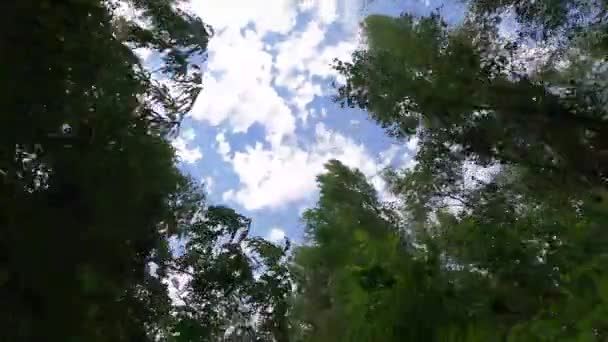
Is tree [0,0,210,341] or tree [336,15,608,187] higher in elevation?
tree [336,15,608,187]

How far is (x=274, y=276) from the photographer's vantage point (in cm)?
787

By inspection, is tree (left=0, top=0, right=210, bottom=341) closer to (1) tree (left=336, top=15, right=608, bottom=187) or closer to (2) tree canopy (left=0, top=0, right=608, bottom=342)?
(2) tree canopy (left=0, top=0, right=608, bottom=342)

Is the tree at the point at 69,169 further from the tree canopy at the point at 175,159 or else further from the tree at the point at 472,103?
the tree at the point at 472,103

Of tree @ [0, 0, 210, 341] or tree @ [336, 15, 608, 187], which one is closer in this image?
tree @ [0, 0, 210, 341]

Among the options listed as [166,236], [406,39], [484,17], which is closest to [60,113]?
[166,236]

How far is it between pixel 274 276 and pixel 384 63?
3.52 metres

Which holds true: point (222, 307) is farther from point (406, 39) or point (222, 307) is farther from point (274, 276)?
point (406, 39)

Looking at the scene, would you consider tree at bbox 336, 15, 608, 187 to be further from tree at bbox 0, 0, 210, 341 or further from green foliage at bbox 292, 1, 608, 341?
tree at bbox 0, 0, 210, 341

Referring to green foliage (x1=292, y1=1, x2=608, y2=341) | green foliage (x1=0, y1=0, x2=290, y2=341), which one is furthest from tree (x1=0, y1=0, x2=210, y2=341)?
green foliage (x1=292, y1=1, x2=608, y2=341)

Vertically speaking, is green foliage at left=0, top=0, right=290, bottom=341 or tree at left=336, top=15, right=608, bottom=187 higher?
tree at left=336, top=15, right=608, bottom=187

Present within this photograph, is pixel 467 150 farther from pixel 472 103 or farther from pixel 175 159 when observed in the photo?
pixel 175 159

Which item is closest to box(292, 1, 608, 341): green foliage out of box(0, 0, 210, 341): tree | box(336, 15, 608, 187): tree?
box(336, 15, 608, 187): tree

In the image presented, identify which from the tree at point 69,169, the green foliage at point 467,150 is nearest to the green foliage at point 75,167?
the tree at point 69,169

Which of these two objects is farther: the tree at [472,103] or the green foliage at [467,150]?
the tree at [472,103]
